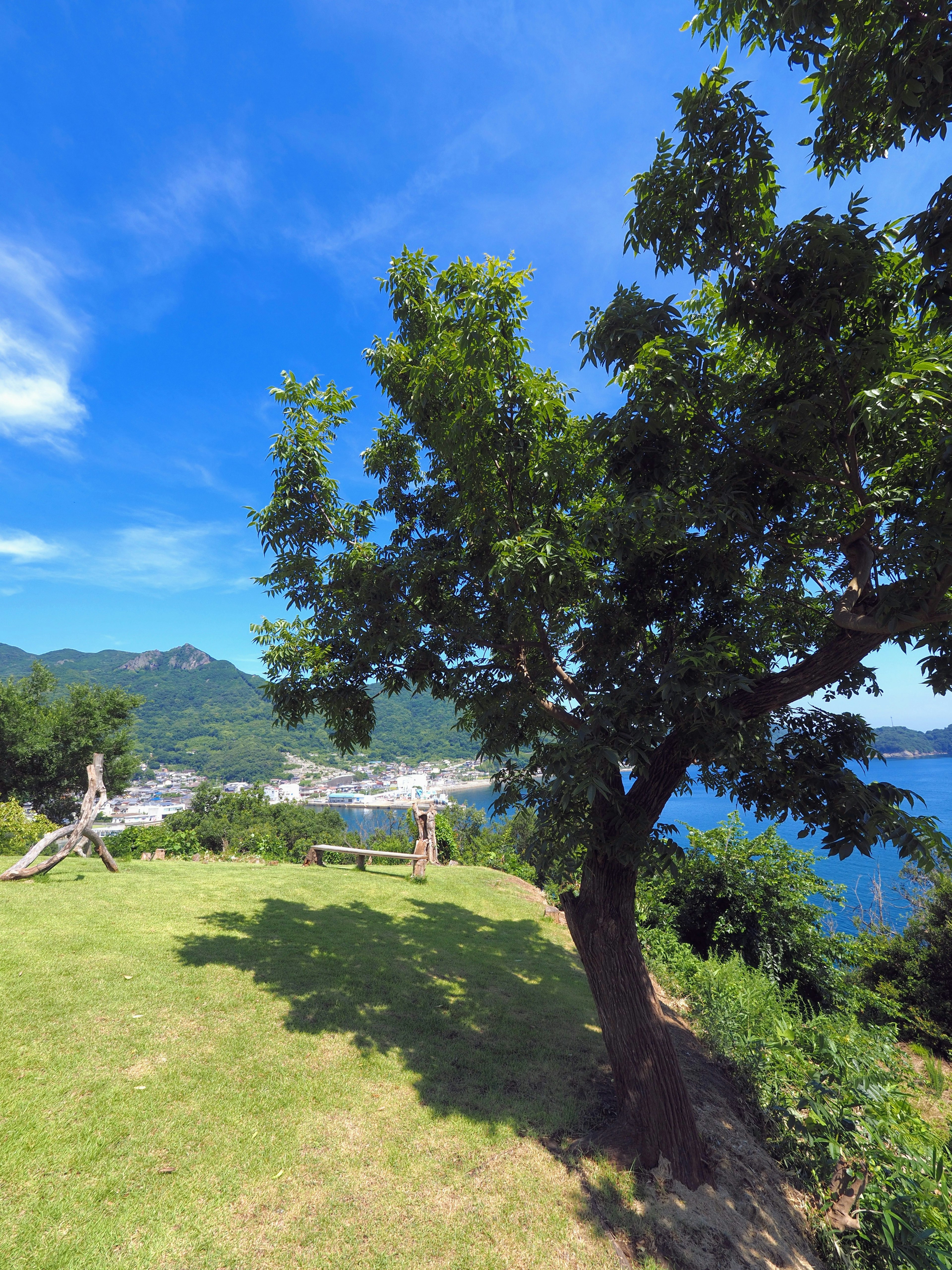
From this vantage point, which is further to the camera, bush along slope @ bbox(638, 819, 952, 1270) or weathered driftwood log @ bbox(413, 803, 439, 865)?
weathered driftwood log @ bbox(413, 803, 439, 865)

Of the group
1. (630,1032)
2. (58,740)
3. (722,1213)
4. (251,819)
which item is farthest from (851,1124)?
(251,819)

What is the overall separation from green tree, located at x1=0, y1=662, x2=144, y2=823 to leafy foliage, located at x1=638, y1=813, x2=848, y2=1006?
24.3 m

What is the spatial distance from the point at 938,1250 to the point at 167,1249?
16.8ft

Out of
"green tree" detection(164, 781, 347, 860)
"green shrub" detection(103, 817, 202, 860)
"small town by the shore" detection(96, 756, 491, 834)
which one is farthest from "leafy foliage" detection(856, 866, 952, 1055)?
"small town by the shore" detection(96, 756, 491, 834)

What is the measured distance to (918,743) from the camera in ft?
517

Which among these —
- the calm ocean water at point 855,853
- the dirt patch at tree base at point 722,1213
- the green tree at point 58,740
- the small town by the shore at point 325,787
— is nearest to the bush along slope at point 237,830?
the small town by the shore at point 325,787

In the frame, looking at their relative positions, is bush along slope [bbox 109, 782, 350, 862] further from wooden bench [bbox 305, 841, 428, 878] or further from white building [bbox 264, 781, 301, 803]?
white building [bbox 264, 781, 301, 803]

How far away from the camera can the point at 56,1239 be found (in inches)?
121

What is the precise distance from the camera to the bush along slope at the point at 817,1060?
4.06 m

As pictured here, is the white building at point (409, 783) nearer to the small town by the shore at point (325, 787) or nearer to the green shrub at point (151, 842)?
the small town by the shore at point (325, 787)

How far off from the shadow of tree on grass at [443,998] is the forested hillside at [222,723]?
125 m

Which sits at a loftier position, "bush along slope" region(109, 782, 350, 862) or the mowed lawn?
the mowed lawn

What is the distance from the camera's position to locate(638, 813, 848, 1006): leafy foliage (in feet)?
36.8

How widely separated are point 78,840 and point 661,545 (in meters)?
12.4
